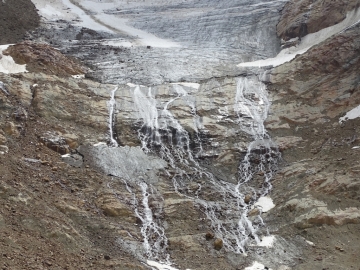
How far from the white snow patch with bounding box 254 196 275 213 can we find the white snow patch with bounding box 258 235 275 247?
155cm

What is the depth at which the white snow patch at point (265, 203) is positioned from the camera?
1685 cm

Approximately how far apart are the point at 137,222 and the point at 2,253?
18.4 ft

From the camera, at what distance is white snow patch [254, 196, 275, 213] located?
16.9 meters

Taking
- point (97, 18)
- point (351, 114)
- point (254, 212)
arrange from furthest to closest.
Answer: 1. point (97, 18)
2. point (351, 114)
3. point (254, 212)

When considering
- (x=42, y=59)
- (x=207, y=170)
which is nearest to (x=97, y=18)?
(x=42, y=59)

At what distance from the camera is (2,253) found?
1045 centimetres

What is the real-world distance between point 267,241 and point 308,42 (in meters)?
18.5

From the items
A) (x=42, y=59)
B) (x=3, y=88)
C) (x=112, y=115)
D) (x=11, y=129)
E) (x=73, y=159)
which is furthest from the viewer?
(x=42, y=59)

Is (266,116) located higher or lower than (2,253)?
higher

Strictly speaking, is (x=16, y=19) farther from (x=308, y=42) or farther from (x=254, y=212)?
(x=254, y=212)

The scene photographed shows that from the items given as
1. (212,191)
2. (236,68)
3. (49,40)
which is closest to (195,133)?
(212,191)

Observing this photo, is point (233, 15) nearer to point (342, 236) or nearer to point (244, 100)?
point (244, 100)

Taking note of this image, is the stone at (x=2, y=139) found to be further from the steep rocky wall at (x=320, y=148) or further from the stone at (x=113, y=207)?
the steep rocky wall at (x=320, y=148)

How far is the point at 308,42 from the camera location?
2908 cm
